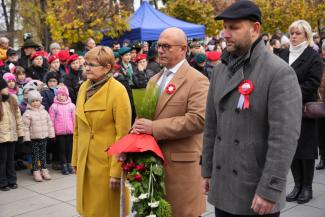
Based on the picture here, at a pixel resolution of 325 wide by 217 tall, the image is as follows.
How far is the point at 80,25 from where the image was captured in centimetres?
1303

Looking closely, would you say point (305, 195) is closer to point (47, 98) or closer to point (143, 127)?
point (143, 127)

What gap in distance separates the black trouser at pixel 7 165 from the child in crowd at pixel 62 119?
0.97m

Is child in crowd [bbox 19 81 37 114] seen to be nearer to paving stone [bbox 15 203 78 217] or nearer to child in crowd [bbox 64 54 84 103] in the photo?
child in crowd [bbox 64 54 84 103]

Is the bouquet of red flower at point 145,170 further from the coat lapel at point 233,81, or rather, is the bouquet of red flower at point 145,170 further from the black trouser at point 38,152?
the black trouser at point 38,152

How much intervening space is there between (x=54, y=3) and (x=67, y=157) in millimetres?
6886

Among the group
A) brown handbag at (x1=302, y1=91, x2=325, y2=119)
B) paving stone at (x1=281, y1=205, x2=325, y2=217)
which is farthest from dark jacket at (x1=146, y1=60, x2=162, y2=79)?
paving stone at (x1=281, y1=205, x2=325, y2=217)

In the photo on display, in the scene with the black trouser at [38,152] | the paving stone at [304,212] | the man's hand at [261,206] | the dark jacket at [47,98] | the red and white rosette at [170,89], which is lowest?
the paving stone at [304,212]

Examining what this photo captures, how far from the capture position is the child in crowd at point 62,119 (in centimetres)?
775

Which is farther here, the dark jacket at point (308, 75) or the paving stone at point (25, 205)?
the paving stone at point (25, 205)

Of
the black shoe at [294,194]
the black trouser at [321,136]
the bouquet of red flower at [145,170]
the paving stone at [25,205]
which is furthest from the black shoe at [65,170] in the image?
the bouquet of red flower at [145,170]

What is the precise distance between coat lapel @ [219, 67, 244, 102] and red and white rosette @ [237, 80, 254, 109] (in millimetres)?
32

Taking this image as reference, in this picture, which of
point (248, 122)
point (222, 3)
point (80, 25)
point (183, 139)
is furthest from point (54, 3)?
point (222, 3)

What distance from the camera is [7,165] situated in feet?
22.7

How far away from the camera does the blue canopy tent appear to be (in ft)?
53.4
